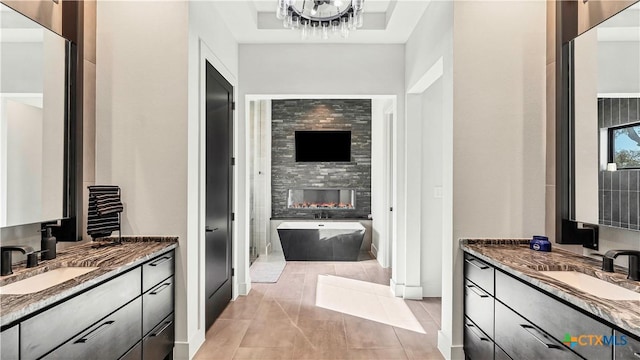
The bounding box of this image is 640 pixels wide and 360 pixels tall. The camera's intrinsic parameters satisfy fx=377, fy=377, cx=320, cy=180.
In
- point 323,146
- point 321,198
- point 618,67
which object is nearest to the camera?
point 618,67

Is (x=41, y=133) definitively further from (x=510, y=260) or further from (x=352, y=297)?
(x=352, y=297)

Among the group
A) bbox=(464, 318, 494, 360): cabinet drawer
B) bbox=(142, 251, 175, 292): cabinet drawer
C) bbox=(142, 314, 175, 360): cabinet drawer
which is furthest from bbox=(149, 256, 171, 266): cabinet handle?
bbox=(464, 318, 494, 360): cabinet drawer

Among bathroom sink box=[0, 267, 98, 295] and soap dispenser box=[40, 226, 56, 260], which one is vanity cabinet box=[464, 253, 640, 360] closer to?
bathroom sink box=[0, 267, 98, 295]

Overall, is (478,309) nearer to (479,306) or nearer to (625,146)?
(479,306)

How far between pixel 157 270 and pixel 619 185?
2729mm

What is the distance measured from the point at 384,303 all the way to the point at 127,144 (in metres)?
2.96

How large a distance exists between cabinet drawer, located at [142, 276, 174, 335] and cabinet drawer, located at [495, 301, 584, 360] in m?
2.07

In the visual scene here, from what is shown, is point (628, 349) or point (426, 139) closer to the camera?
point (628, 349)

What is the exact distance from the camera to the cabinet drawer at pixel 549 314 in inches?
55.8

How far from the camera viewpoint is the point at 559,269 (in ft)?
6.66

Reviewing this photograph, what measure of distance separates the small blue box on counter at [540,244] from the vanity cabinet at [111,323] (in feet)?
8.09

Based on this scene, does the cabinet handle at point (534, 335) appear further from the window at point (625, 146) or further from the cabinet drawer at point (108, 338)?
the cabinet drawer at point (108, 338)

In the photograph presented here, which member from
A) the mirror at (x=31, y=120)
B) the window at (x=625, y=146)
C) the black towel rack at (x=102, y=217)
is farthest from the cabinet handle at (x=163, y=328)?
the window at (x=625, y=146)

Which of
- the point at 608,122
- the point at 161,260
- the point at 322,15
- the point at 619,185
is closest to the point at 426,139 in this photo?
the point at 322,15
